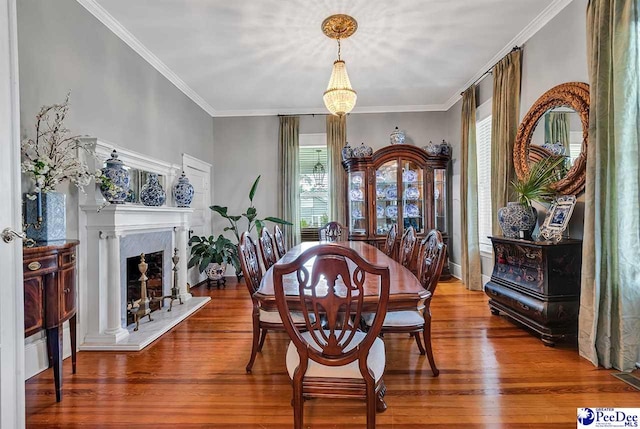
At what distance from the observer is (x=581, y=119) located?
263 centimetres

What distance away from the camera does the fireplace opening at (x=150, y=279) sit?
10.9 ft

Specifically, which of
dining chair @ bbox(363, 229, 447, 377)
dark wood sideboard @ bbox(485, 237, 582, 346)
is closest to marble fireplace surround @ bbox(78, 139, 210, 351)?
dining chair @ bbox(363, 229, 447, 377)

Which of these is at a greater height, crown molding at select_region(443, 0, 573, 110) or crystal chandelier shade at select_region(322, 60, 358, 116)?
crown molding at select_region(443, 0, 573, 110)

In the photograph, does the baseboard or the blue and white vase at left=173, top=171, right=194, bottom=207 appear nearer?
the baseboard

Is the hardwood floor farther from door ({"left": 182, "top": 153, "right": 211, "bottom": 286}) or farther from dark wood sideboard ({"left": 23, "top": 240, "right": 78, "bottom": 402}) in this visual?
door ({"left": 182, "top": 153, "right": 211, "bottom": 286})

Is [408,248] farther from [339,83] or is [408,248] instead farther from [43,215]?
[43,215]

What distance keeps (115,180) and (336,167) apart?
3454mm

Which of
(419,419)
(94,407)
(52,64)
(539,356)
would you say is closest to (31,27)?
(52,64)

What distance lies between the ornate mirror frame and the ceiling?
29.8 inches

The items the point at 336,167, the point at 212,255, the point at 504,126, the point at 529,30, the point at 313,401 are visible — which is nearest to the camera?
the point at 313,401

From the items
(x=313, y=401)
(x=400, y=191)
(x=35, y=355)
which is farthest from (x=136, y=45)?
(x=400, y=191)

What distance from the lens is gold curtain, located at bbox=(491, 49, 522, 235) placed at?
3.50 meters

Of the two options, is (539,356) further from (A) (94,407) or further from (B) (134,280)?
(B) (134,280)

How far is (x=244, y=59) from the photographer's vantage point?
3738mm
